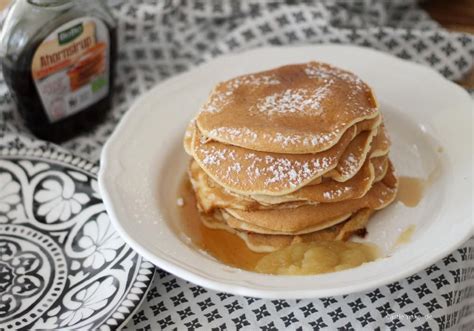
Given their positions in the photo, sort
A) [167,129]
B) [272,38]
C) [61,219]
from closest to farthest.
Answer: [61,219] → [167,129] → [272,38]

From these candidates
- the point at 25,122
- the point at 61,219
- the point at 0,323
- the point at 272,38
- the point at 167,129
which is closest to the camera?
the point at 0,323

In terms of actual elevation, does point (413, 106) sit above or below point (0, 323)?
above

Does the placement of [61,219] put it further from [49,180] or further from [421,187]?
[421,187]

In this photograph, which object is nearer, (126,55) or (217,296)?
(217,296)

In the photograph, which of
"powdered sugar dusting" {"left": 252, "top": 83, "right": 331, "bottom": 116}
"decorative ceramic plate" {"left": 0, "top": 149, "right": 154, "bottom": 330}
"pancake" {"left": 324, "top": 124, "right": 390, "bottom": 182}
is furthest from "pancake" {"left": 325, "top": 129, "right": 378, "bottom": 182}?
"decorative ceramic plate" {"left": 0, "top": 149, "right": 154, "bottom": 330}

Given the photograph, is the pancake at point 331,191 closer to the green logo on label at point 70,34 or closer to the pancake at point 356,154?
the pancake at point 356,154

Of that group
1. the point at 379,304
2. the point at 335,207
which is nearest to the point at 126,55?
the point at 335,207

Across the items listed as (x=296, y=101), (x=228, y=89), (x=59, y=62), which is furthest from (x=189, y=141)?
(x=59, y=62)

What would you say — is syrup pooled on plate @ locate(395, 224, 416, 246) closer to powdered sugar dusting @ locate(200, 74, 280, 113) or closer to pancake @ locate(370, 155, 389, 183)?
pancake @ locate(370, 155, 389, 183)
